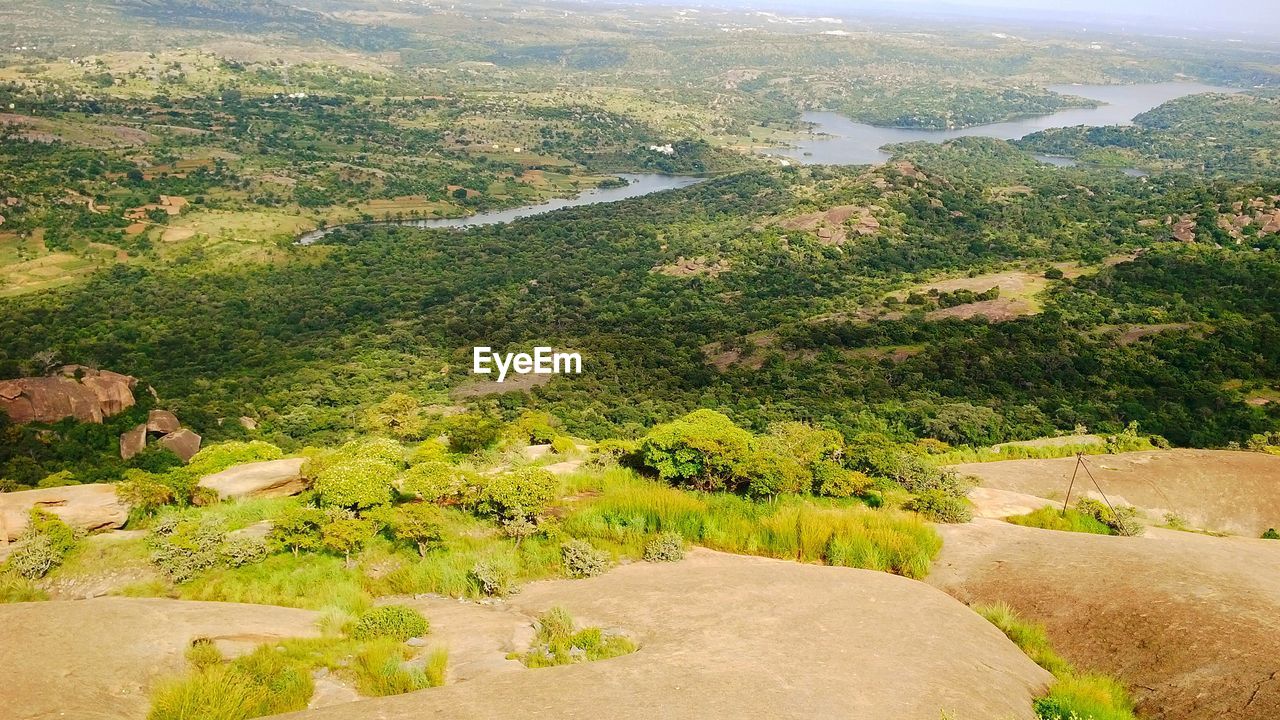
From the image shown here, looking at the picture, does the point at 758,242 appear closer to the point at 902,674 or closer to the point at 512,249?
the point at 512,249

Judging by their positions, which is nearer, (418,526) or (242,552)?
(242,552)

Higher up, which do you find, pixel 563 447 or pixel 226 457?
pixel 226 457

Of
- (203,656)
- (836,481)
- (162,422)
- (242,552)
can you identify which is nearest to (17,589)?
(242,552)

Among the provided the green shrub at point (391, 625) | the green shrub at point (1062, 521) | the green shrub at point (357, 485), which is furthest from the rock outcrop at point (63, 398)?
the green shrub at point (1062, 521)

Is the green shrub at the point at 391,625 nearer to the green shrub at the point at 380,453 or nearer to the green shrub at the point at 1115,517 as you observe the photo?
the green shrub at the point at 380,453

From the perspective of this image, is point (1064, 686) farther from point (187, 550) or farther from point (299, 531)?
point (187, 550)

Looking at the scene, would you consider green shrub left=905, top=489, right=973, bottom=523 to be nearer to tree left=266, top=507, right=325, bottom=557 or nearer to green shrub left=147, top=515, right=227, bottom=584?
tree left=266, top=507, right=325, bottom=557

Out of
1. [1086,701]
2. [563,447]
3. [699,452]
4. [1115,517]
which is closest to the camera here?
[1086,701]
